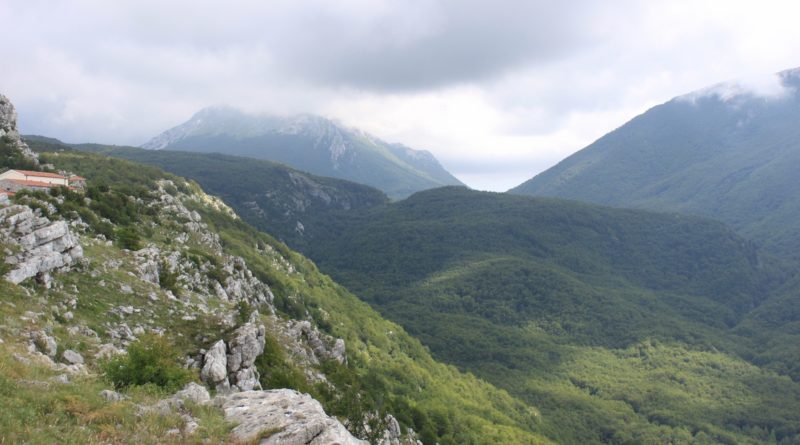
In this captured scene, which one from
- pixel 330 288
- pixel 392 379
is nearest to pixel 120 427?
pixel 392 379

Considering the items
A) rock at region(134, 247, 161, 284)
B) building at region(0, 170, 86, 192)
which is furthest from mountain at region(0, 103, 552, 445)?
building at region(0, 170, 86, 192)

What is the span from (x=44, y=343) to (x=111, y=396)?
6110 millimetres

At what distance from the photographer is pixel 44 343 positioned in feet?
62.4

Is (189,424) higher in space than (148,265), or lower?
lower

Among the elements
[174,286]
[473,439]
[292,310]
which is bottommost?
[473,439]

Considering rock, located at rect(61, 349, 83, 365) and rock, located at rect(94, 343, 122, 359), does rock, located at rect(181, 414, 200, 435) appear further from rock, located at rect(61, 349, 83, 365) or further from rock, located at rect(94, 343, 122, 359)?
rock, located at rect(94, 343, 122, 359)

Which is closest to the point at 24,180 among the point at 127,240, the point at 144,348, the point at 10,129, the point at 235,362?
the point at 10,129

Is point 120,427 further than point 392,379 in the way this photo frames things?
No

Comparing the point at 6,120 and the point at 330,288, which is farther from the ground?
the point at 6,120

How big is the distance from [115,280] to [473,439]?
62060mm

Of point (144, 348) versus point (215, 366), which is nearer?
point (144, 348)

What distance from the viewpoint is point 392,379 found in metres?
86.5

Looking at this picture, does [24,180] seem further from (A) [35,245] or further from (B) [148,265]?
(A) [35,245]

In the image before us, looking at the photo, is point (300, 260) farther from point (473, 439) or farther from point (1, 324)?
point (1, 324)
